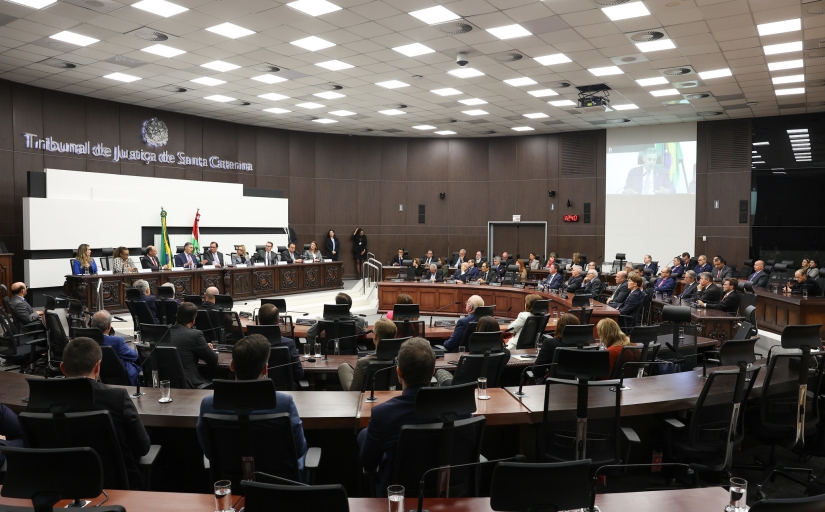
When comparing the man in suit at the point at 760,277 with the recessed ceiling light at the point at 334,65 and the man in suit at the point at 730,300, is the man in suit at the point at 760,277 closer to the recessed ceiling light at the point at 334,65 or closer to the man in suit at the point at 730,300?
the man in suit at the point at 730,300

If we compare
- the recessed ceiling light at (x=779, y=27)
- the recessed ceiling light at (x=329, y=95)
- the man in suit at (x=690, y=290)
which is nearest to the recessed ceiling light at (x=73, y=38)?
the recessed ceiling light at (x=329, y=95)

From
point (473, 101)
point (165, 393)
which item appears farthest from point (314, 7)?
point (473, 101)

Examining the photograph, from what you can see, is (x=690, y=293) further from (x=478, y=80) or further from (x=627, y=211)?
(x=627, y=211)

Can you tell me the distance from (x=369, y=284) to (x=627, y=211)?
809 cm

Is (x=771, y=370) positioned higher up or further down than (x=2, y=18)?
further down

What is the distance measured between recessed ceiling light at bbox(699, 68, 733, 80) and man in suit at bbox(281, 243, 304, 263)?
1067 cm

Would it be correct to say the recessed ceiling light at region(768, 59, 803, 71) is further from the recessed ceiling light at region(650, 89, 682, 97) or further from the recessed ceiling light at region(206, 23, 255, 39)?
the recessed ceiling light at region(206, 23, 255, 39)

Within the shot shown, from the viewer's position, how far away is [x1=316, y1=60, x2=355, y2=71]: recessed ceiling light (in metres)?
11.0

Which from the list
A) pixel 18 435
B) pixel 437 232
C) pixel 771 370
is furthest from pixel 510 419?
pixel 437 232

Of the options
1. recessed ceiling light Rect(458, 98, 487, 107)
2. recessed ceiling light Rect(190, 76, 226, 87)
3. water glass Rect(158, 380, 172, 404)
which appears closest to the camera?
water glass Rect(158, 380, 172, 404)

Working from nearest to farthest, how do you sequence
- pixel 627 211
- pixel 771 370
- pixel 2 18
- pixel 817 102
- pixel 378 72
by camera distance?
pixel 771 370
pixel 2 18
pixel 378 72
pixel 817 102
pixel 627 211

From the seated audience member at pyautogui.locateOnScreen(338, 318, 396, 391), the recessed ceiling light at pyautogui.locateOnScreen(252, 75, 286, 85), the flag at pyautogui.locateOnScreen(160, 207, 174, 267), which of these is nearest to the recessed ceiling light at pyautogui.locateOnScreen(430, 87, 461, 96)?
the recessed ceiling light at pyautogui.locateOnScreen(252, 75, 286, 85)

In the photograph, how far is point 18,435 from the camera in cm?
341

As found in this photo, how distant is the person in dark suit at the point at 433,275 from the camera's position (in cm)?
1359
